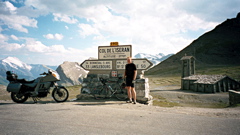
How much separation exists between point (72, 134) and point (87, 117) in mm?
1319

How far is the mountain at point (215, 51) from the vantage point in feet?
250

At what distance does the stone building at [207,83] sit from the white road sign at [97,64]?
14.4m

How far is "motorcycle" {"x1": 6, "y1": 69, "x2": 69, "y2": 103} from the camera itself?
7832mm

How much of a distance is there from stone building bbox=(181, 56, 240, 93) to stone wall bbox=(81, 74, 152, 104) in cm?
1276

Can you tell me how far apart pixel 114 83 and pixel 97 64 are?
1613 mm

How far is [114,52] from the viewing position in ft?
30.2

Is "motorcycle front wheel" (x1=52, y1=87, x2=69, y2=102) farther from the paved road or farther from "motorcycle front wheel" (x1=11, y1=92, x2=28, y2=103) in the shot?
the paved road

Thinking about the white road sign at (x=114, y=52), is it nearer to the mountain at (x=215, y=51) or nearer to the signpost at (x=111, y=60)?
the signpost at (x=111, y=60)

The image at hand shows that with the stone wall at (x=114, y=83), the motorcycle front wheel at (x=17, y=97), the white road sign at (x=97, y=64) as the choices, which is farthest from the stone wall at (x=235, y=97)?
the motorcycle front wheel at (x=17, y=97)

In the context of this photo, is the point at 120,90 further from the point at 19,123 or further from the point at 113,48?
the point at 19,123

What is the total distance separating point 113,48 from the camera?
9.22 m

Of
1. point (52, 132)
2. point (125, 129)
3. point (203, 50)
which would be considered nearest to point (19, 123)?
point (52, 132)

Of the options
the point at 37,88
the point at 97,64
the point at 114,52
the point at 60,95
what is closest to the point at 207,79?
the point at 114,52

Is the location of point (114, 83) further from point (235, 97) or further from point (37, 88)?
point (235, 97)
